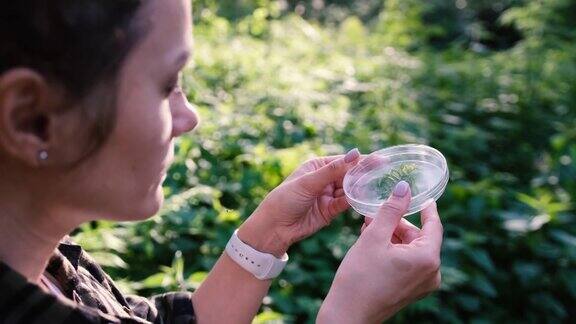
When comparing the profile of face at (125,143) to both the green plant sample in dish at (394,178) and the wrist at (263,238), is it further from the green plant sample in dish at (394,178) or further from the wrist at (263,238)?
the green plant sample in dish at (394,178)

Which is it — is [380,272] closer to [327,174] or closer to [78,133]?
[327,174]

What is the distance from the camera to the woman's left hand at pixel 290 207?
1.77 meters

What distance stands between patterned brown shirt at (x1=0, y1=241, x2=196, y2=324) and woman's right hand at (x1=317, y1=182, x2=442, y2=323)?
330mm

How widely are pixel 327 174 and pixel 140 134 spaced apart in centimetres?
66

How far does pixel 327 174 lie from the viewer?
1.77m

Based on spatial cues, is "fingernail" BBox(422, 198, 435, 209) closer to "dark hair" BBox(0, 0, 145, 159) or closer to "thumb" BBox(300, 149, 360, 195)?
"thumb" BBox(300, 149, 360, 195)

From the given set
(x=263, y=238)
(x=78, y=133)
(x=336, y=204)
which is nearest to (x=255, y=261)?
(x=263, y=238)

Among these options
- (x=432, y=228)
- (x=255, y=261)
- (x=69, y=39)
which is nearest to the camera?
(x=69, y=39)

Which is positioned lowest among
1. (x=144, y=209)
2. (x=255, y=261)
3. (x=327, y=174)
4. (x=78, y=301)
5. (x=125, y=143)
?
(x=255, y=261)

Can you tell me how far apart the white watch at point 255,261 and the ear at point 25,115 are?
69cm

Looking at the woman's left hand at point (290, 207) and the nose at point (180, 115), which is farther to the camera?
the woman's left hand at point (290, 207)

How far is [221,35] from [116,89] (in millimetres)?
5563

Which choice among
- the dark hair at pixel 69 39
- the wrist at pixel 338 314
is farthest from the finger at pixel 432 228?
the dark hair at pixel 69 39

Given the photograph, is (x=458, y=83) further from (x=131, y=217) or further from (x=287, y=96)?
(x=131, y=217)
